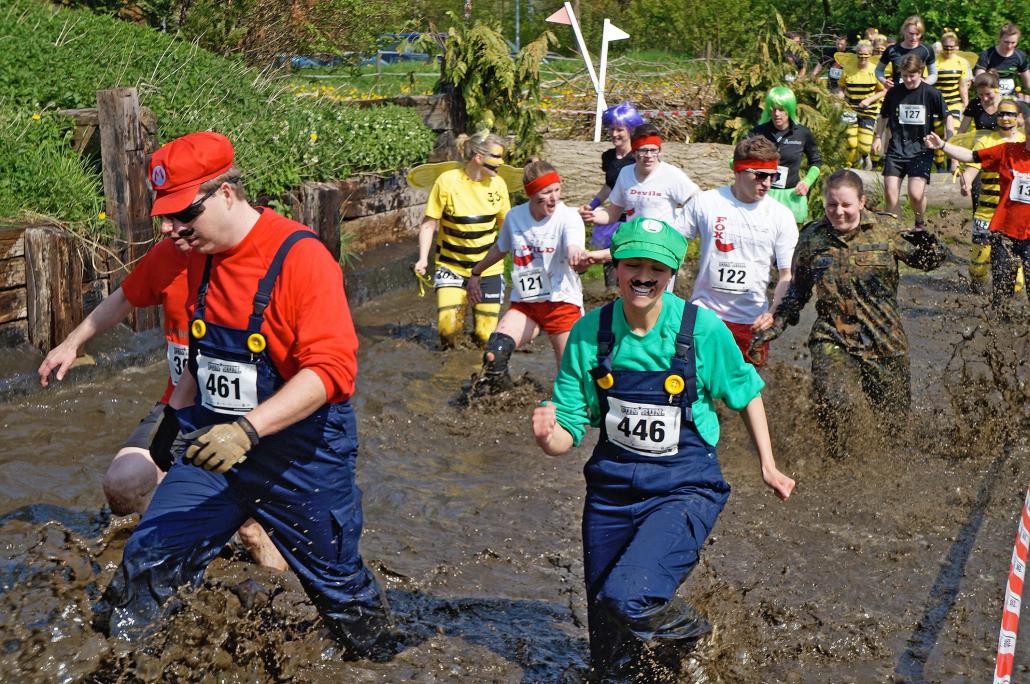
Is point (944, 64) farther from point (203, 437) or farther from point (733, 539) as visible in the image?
point (203, 437)

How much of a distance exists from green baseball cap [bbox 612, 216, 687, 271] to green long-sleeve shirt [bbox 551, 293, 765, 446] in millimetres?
211

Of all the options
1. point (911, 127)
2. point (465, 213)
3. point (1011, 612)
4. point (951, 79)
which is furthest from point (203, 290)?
point (951, 79)

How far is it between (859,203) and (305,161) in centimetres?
624

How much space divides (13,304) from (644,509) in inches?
227

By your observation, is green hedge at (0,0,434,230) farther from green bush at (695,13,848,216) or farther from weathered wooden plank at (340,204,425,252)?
green bush at (695,13,848,216)

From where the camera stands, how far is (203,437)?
Answer: 383 cm

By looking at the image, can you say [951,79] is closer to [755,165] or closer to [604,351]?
[755,165]

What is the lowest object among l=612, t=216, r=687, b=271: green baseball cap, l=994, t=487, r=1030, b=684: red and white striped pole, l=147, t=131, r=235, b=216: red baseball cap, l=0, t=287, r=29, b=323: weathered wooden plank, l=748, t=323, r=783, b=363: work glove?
l=0, t=287, r=29, b=323: weathered wooden plank

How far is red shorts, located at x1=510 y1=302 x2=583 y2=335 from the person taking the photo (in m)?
8.28

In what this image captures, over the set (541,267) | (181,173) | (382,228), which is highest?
(181,173)

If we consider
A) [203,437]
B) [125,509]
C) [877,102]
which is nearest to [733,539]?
[125,509]

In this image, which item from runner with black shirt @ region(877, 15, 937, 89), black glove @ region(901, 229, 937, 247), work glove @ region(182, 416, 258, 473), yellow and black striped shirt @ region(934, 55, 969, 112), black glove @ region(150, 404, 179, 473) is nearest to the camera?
work glove @ region(182, 416, 258, 473)

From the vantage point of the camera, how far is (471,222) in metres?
9.74

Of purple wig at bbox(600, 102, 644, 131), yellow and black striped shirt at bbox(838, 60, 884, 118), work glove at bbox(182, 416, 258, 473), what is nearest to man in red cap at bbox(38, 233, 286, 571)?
work glove at bbox(182, 416, 258, 473)
